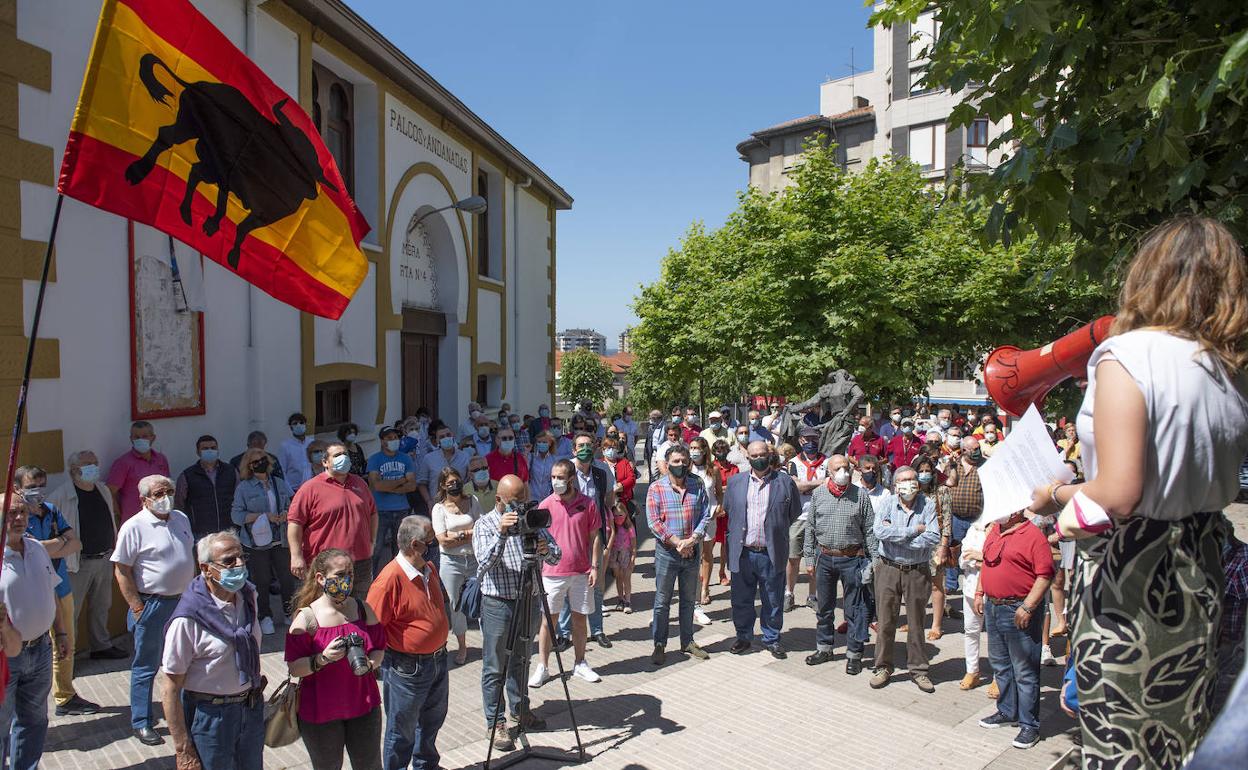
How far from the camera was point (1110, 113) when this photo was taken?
193 inches

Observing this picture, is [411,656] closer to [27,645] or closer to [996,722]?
[27,645]

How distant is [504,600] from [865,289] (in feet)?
56.5

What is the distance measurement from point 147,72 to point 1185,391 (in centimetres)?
439

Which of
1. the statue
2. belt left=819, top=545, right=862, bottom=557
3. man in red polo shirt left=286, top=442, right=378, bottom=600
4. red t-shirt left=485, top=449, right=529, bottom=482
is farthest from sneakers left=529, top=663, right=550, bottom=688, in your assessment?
the statue

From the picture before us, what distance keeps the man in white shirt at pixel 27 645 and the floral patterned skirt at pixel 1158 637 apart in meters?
5.12

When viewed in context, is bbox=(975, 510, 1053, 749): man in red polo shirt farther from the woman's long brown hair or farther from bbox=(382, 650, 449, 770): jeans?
the woman's long brown hair

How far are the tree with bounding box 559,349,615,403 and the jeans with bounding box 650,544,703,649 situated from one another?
59.7m

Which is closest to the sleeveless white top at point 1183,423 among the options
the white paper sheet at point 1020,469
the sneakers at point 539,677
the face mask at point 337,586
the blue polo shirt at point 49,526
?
the white paper sheet at point 1020,469

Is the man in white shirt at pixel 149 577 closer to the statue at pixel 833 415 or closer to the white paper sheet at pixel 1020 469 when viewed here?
the white paper sheet at pixel 1020 469

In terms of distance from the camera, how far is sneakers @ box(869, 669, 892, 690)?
7168 mm

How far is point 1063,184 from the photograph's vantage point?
14.5 feet

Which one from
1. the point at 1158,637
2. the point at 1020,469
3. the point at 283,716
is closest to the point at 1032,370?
the point at 1020,469

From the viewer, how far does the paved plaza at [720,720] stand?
18.6ft

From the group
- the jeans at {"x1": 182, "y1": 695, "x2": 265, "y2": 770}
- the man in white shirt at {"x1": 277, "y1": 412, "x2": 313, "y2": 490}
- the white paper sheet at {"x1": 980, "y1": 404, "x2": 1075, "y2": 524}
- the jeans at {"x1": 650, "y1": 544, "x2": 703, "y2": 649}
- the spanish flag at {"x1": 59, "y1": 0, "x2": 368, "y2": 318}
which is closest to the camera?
the white paper sheet at {"x1": 980, "y1": 404, "x2": 1075, "y2": 524}
